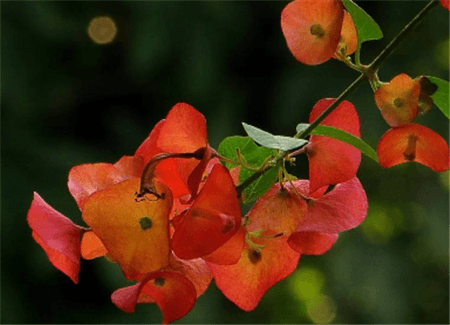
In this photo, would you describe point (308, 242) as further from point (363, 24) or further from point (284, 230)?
point (363, 24)

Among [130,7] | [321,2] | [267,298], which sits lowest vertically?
[267,298]

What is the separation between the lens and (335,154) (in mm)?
488

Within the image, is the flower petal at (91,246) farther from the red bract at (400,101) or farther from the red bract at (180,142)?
the red bract at (400,101)

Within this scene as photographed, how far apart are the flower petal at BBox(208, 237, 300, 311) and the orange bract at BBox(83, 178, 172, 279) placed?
2.7 inches

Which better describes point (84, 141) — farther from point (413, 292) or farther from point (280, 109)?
point (413, 292)

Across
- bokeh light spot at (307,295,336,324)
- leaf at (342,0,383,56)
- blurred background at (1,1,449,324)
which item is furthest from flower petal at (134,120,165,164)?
bokeh light spot at (307,295,336,324)

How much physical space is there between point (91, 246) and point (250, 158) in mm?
103

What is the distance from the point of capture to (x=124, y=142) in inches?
87.8

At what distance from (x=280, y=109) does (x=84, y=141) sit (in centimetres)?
50

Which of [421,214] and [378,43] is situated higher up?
[378,43]

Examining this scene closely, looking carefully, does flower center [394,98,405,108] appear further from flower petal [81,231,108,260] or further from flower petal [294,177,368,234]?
flower petal [81,231,108,260]

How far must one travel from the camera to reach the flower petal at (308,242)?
490 mm

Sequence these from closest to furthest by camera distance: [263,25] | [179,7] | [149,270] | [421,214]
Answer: [149,270] < [179,7] < [263,25] < [421,214]

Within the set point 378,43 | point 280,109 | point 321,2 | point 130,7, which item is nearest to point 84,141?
point 130,7
